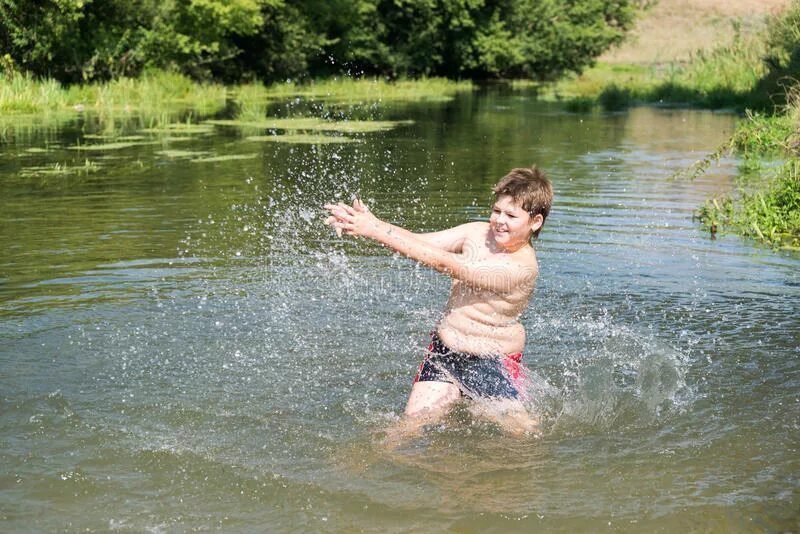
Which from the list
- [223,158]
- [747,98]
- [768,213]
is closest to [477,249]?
[768,213]

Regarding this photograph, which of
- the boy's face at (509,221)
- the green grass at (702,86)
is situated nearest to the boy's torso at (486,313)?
the boy's face at (509,221)

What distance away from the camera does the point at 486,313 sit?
595 cm

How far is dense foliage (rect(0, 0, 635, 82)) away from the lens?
30750 mm

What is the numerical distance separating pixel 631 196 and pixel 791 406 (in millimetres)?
7672

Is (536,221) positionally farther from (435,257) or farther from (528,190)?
(435,257)

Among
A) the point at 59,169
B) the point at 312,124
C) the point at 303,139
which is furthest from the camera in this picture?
the point at 312,124

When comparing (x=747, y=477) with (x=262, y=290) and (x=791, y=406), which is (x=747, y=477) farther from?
(x=262, y=290)

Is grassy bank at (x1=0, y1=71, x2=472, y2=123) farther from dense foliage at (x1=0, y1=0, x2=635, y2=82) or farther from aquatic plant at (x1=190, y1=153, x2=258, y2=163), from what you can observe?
aquatic plant at (x1=190, y1=153, x2=258, y2=163)

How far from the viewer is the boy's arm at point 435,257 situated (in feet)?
17.0

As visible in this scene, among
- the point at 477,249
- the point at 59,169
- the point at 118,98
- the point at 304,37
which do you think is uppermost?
the point at 304,37

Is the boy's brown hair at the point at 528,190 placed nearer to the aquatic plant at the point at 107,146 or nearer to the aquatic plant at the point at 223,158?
the aquatic plant at the point at 223,158

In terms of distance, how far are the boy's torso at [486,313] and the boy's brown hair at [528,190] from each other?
13.3 inches

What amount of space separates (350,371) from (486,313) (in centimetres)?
137

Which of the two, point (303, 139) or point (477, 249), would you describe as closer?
point (477, 249)
